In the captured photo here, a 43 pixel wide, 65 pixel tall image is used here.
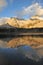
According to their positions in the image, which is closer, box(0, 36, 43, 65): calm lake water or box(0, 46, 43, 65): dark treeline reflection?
box(0, 46, 43, 65): dark treeline reflection

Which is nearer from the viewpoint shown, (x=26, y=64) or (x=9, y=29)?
(x=26, y=64)

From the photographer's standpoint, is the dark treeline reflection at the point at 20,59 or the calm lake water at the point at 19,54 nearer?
the dark treeline reflection at the point at 20,59

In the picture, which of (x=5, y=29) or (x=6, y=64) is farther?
(x=5, y=29)

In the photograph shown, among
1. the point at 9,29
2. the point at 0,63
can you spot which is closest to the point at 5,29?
Result: the point at 9,29

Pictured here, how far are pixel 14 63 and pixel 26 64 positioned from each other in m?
1.11

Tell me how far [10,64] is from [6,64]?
1.06ft

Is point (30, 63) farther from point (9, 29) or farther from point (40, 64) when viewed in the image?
point (9, 29)

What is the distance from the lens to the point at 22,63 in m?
15.9

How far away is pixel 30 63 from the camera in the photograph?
15.9 metres

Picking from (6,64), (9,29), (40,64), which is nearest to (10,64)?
(6,64)

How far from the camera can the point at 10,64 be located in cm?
1544

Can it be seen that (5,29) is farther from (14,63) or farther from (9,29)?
(14,63)

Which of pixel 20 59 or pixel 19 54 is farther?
pixel 19 54

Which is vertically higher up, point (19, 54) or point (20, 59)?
point (20, 59)
